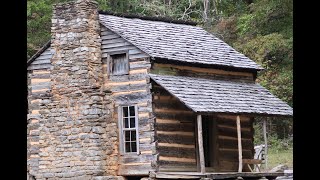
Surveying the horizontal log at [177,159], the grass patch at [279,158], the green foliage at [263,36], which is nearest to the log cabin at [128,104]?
the horizontal log at [177,159]

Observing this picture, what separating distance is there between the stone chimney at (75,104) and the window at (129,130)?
0.53 meters

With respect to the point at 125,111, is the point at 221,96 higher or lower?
higher

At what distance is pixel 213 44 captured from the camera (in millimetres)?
22922

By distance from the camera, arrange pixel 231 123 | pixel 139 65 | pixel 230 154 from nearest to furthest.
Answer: pixel 139 65 → pixel 230 154 → pixel 231 123

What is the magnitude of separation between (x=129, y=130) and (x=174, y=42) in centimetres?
356

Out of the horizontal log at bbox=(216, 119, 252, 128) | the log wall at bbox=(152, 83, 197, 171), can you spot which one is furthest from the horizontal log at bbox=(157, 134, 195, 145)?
the horizontal log at bbox=(216, 119, 252, 128)

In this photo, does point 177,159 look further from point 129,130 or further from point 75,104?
point 75,104

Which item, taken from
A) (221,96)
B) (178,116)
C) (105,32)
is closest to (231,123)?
(221,96)

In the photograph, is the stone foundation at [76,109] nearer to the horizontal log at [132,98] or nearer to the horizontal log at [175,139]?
the horizontal log at [132,98]

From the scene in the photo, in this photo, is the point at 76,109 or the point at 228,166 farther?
the point at 228,166

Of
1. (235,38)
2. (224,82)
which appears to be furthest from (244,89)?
(235,38)

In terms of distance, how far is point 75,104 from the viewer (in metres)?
20.1

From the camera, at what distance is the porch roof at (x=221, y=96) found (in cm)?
1847

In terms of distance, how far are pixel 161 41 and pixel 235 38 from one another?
15314mm
